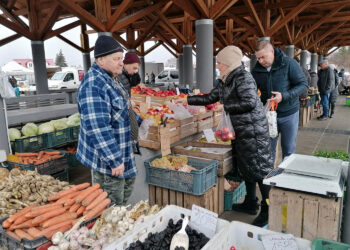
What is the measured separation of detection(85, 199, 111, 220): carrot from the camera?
2.06 m

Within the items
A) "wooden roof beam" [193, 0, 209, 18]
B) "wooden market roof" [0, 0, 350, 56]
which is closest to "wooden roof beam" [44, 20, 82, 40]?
"wooden market roof" [0, 0, 350, 56]

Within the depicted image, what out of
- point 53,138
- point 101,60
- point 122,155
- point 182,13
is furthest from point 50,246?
point 182,13

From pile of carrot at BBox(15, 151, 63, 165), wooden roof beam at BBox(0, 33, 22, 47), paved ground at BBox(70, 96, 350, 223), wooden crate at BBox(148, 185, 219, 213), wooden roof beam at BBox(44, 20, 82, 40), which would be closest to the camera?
wooden crate at BBox(148, 185, 219, 213)

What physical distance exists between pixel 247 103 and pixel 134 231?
1604 millimetres

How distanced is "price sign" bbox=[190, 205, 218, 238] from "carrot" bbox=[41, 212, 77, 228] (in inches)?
33.9

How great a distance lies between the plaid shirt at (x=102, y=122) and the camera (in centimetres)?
202

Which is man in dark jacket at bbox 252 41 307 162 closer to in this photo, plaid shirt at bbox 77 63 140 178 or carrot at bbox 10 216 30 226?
plaid shirt at bbox 77 63 140 178

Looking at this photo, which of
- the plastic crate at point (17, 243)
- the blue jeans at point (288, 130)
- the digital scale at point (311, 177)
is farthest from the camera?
the blue jeans at point (288, 130)

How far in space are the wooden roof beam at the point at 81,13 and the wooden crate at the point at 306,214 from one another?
6.58m

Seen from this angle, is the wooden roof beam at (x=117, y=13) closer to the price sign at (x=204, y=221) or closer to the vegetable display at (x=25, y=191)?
the vegetable display at (x=25, y=191)

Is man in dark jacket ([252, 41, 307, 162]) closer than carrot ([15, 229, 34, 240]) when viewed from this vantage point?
No

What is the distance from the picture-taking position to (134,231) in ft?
5.42

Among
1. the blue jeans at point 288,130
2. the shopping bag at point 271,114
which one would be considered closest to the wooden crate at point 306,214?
the shopping bag at point 271,114

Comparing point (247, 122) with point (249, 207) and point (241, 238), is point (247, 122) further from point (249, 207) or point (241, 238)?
point (241, 238)
